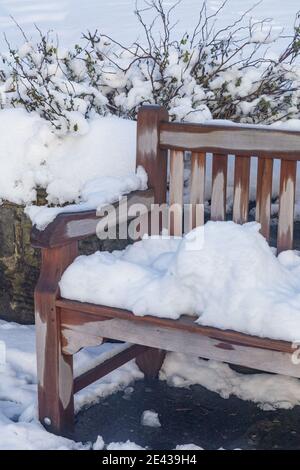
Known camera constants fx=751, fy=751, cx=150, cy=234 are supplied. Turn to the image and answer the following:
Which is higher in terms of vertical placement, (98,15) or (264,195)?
(98,15)

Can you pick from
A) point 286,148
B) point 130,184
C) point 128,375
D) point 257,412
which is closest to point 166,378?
point 128,375

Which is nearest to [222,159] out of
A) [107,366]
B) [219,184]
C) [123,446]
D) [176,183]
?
[219,184]

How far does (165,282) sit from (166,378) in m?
0.95

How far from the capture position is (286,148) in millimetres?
2842

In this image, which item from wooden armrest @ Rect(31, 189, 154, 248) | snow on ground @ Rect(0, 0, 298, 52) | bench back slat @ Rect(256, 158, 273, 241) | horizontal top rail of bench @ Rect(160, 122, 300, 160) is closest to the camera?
wooden armrest @ Rect(31, 189, 154, 248)

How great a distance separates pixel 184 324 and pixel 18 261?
1.50 m

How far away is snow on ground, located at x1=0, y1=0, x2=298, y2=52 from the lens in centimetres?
696

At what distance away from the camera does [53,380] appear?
2766mm

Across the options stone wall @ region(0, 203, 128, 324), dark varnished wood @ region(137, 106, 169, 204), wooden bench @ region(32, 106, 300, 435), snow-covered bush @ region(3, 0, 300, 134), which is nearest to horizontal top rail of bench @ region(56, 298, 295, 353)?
wooden bench @ region(32, 106, 300, 435)

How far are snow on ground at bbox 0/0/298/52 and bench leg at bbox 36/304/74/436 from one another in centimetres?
401

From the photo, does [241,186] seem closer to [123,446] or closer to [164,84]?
[164,84]

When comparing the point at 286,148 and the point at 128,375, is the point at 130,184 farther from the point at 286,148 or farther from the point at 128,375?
the point at 128,375

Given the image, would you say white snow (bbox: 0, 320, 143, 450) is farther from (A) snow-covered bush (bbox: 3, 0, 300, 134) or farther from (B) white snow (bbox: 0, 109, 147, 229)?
(A) snow-covered bush (bbox: 3, 0, 300, 134)

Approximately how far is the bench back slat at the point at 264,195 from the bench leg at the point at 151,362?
2.54 feet
